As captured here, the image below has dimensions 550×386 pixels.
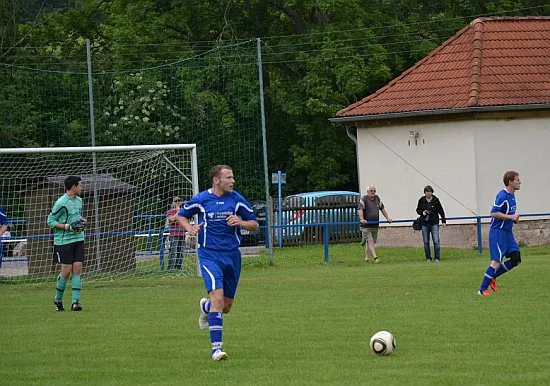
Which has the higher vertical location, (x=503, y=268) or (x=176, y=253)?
(x=176, y=253)

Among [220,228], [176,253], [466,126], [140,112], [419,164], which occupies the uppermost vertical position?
[140,112]

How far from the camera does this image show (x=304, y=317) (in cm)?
1545

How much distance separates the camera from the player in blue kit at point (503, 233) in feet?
58.4

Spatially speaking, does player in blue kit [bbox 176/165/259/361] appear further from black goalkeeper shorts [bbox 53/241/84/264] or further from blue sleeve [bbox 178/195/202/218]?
black goalkeeper shorts [bbox 53/241/84/264]

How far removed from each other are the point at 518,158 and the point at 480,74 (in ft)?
8.90

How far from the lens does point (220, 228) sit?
12109mm

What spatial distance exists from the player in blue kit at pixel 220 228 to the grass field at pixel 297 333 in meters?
0.75

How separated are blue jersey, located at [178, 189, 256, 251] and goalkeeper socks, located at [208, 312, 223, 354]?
2.64ft

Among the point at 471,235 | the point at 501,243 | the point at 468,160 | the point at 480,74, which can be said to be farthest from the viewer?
the point at 480,74

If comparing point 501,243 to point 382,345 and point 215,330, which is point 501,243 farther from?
point 215,330

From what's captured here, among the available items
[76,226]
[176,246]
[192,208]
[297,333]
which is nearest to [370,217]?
[176,246]

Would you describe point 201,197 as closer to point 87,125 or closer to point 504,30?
point 87,125

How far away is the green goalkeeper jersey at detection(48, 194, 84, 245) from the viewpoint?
696 inches

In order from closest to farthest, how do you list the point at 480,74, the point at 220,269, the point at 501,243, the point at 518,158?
the point at 220,269 → the point at 501,243 → the point at 518,158 → the point at 480,74
